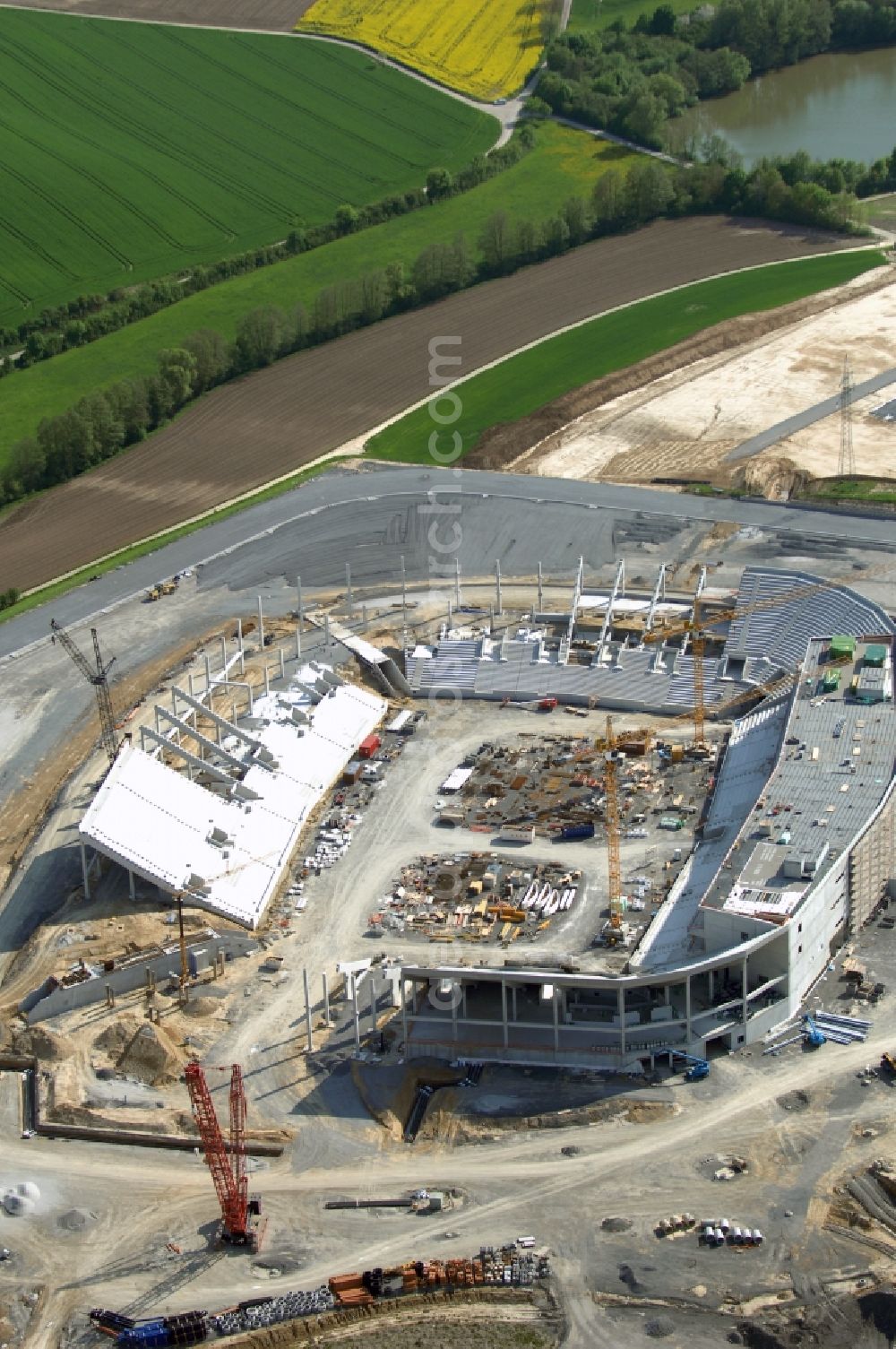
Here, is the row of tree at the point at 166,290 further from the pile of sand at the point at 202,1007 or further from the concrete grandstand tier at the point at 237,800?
the pile of sand at the point at 202,1007

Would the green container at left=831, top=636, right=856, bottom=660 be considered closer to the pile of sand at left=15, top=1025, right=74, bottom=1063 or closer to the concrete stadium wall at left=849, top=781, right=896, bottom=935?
the concrete stadium wall at left=849, top=781, right=896, bottom=935

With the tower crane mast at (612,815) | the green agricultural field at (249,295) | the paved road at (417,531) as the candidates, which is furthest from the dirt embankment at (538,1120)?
the green agricultural field at (249,295)

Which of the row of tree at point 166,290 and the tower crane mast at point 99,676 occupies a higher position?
the row of tree at point 166,290

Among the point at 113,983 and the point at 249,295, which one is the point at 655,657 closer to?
the point at 113,983

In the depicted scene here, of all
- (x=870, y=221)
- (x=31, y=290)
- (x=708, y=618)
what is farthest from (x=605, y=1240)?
(x=870, y=221)

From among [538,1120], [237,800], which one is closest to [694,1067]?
[538,1120]

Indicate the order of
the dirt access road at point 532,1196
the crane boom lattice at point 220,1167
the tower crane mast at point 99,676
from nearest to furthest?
the dirt access road at point 532,1196 < the crane boom lattice at point 220,1167 < the tower crane mast at point 99,676
